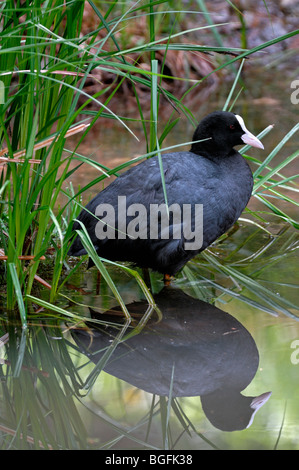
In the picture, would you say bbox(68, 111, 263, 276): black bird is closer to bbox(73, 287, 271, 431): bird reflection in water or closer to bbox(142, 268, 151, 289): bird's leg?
bbox(142, 268, 151, 289): bird's leg

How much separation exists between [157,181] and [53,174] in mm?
626

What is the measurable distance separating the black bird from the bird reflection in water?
0.28 meters

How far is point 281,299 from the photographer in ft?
10.5

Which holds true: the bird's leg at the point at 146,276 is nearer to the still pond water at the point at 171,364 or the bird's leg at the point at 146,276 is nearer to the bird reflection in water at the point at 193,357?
the still pond water at the point at 171,364

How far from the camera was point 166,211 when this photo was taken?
328 centimetres

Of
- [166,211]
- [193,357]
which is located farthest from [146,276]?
[193,357]

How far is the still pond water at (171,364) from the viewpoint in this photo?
2262mm

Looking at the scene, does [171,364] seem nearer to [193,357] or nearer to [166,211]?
[193,357]

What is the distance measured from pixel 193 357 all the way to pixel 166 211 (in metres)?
0.79

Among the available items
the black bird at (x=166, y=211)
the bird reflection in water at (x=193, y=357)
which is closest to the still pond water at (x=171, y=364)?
the bird reflection in water at (x=193, y=357)

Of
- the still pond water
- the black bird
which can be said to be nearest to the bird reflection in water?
the still pond water

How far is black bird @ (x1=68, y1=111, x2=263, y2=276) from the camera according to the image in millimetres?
3297

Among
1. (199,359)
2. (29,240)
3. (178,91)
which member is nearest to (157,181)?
(29,240)
